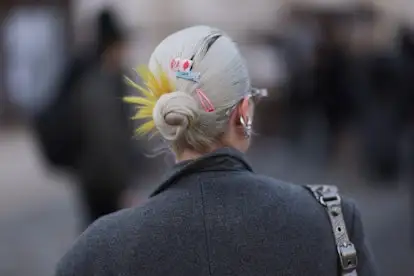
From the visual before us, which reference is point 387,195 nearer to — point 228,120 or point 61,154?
point 61,154

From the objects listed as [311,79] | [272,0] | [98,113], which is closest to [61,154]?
[98,113]

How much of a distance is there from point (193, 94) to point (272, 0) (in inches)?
471

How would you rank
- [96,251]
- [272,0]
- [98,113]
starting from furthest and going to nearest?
[272,0]
[98,113]
[96,251]

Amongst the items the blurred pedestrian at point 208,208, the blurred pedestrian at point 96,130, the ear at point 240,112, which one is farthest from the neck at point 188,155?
the blurred pedestrian at point 96,130

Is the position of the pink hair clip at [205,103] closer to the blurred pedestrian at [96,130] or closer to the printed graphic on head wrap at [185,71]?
the printed graphic on head wrap at [185,71]

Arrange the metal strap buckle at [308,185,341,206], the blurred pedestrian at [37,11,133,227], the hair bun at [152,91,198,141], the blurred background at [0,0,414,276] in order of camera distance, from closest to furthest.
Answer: the hair bun at [152,91,198,141], the metal strap buckle at [308,185,341,206], the blurred pedestrian at [37,11,133,227], the blurred background at [0,0,414,276]

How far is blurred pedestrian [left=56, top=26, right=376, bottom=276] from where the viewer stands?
2.20 metres

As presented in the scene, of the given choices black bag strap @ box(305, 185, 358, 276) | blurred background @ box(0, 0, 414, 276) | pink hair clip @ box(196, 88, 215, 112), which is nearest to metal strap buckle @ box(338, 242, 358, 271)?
black bag strap @ box(305, 185, 358, 276)

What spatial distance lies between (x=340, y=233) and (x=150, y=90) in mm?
531

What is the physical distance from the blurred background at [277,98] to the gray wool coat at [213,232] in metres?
3.84

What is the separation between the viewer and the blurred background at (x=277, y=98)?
852cm

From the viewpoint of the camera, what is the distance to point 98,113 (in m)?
5.80

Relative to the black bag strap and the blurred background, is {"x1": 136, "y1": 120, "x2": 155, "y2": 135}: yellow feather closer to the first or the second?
the black bag strap

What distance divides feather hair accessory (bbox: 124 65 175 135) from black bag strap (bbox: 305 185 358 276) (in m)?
0.42
